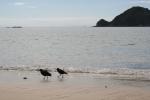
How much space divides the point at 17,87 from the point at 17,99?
3093mm

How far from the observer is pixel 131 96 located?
13852 mm

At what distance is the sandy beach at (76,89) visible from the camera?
13.6 m

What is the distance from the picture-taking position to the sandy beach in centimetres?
1362

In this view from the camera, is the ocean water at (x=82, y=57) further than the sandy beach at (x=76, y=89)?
Yes

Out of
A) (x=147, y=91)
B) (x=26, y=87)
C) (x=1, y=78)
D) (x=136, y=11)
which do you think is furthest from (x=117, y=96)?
(x=136, y=11)

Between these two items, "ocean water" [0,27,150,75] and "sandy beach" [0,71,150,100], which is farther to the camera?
"ocean water" [0,27,150,75]

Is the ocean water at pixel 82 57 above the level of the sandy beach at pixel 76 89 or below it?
below

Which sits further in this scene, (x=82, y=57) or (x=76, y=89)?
(x=82, y=57)

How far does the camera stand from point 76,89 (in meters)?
15.6

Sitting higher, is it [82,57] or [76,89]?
[76,89]

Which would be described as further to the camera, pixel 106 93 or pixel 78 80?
pixel 78 80

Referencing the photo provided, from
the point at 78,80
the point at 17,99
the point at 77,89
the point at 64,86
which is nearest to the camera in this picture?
the point at 17,99

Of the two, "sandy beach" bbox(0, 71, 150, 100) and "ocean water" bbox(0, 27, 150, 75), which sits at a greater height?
"sandy beach" bbox(0, 71, 150, 100)

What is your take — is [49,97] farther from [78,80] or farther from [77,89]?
[78,80]
